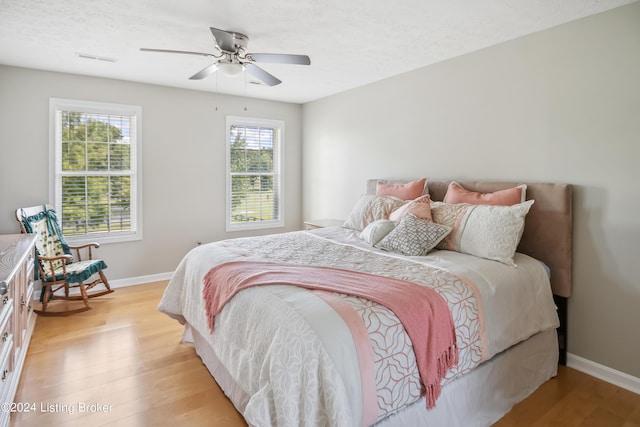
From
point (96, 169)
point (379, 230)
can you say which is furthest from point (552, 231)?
point (96, 169)

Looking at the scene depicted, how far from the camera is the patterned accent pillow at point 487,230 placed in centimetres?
245

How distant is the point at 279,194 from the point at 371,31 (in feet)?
10.7

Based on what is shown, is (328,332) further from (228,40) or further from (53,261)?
(53,261)

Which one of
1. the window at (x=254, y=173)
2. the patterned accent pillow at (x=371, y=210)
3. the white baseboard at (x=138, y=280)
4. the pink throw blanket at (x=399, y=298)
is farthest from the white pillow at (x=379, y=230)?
the white baseboard at (x=138, y=280)

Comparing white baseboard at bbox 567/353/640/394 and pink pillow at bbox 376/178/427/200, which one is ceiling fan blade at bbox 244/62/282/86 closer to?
pink pillow at bbox 376/178/427/200

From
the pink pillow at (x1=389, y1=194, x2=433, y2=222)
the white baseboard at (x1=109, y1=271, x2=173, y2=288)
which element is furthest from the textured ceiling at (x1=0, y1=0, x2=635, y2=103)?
the white baseboard at (x1=109, y1=271, x2=173, y2=288)

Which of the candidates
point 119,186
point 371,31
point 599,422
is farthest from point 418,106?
point 119,186

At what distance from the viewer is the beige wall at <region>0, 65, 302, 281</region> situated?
12.4ft

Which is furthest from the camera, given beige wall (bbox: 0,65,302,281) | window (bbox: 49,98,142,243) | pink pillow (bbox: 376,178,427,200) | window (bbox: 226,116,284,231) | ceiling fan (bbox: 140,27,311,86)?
window (bbox: 226,116,284,231)

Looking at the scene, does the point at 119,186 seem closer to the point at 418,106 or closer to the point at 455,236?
the point at 418,106

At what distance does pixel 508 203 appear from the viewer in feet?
8.99

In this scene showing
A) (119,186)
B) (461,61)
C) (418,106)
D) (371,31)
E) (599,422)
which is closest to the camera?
(599,422)

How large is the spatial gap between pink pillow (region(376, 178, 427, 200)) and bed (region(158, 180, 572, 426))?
47cm

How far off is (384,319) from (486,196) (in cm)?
177
